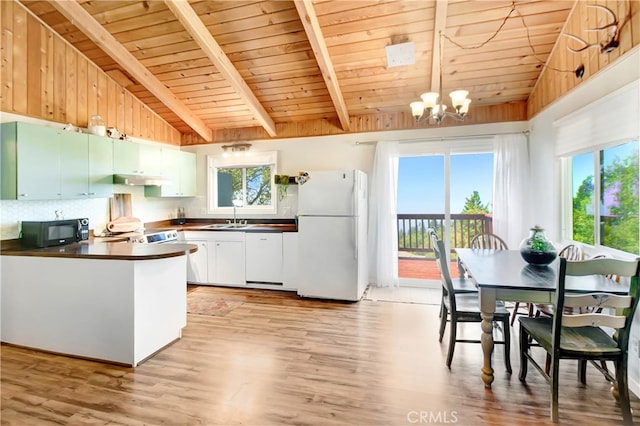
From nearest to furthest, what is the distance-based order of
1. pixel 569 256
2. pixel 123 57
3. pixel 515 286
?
pixel 515 286 < pixel 569 256 < pixel 123 57

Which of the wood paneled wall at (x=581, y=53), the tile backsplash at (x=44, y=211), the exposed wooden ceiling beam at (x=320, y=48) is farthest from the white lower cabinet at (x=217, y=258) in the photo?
the wood paneled wall at (x=581, y=53)

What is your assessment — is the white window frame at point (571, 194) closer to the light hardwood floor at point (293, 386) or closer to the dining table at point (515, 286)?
the dining table at point (515, 286)

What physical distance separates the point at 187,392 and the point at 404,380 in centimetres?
152

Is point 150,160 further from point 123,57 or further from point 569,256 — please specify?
point 569,256

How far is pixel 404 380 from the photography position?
2.21 meters

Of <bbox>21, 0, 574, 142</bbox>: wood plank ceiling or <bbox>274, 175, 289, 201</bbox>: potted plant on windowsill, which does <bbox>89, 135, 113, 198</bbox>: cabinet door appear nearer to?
<bbox>21, 0, 574, 142</bbox>: wood plank ceiling

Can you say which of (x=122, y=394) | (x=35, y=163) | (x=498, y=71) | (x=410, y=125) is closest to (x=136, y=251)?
(x=122, y=394)

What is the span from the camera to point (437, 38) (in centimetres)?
309

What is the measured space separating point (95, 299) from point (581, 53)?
15.5ft

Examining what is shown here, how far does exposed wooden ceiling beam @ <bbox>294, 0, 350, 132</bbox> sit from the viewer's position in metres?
2.84

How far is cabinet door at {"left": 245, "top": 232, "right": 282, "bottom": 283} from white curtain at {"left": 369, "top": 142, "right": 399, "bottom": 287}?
4.75 ft

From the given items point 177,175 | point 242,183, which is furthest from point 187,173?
point 242,183

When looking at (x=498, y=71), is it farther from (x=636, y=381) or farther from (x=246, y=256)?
(x=246, y=256)

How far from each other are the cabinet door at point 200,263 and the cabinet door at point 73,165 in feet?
5.16
